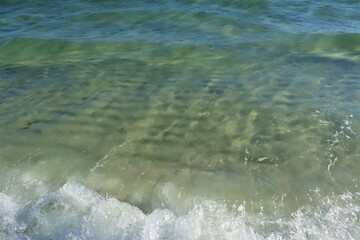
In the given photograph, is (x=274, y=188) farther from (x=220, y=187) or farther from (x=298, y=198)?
(x=220, y=187)

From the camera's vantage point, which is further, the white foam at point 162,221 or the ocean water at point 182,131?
the ocean water at point 182,131

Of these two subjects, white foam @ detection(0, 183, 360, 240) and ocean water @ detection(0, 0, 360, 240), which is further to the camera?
ocean water @ detection(0, 0, 360, 240)

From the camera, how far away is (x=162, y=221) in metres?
5.00

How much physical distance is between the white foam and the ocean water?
0.05 feet

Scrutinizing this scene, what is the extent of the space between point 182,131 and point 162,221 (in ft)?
7.06

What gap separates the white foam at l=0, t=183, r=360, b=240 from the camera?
482 centimetres

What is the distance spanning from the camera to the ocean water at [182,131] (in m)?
5.09

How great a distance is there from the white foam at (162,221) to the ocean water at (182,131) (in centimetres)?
2

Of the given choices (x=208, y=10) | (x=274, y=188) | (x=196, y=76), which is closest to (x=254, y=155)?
(x=274, y=188)

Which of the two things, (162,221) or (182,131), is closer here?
(162,221)

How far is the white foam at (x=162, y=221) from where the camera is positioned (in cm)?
482

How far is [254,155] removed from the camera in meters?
6.27

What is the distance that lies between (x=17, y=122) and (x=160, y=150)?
2.49 m

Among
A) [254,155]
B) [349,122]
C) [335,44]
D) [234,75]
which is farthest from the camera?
[335,44]
